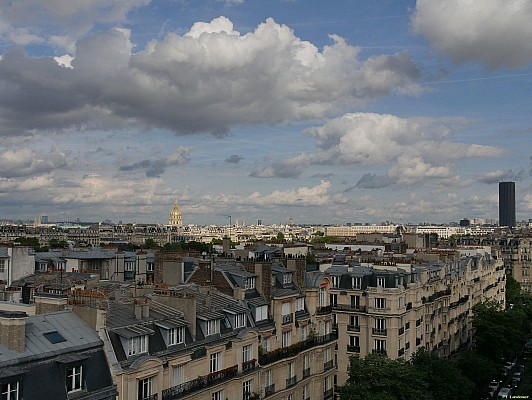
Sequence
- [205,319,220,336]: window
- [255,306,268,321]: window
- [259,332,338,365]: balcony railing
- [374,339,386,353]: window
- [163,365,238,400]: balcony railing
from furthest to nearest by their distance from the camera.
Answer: [374,339,386,353]: window, [255,306,268,321]: window, [259,332,338,365]: balcony railing, [205,319,220,336]: window, [163,365,238,400]: balcony railing

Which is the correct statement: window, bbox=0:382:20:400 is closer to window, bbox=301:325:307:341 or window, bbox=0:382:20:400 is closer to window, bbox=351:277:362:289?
window, bbox=301:325:307:341

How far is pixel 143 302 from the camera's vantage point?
3569cm

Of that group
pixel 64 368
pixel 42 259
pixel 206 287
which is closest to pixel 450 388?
pixel 206 287

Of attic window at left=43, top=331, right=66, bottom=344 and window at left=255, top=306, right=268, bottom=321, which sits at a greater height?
attic window at left=43, top=331, right=66, bottom=344

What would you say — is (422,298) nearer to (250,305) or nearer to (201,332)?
(250,305)

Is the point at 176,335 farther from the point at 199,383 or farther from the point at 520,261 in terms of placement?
A: the point at 520,261

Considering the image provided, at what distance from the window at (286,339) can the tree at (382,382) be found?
5063mm

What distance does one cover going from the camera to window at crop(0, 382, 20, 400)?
24891 mm

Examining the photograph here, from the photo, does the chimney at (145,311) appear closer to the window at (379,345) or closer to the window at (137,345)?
the window at (137,345)

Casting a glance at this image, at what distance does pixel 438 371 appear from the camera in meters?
52.0

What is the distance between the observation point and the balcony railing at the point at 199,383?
32562mm

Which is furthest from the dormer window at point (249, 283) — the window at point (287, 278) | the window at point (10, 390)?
the window at point (10, 390)

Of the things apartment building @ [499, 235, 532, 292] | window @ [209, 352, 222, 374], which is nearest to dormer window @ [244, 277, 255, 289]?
window @ [209, 352, 222, 374]

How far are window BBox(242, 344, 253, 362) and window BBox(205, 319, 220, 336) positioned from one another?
8.57ft
